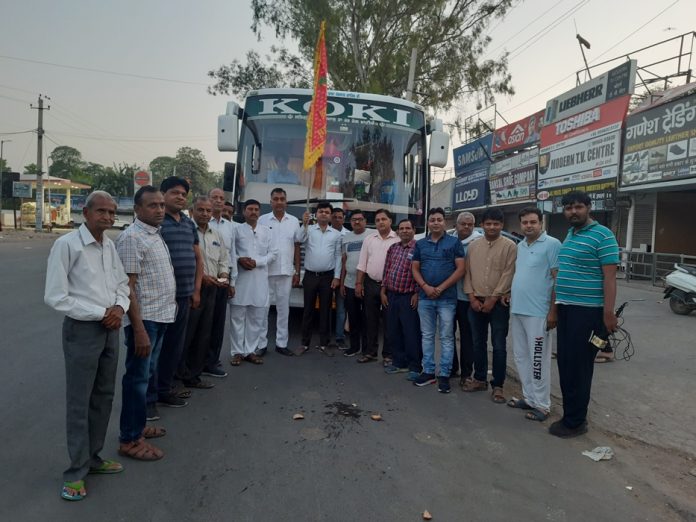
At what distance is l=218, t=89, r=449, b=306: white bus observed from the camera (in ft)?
22.9

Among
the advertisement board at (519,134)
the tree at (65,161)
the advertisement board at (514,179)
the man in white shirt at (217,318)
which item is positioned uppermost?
the tree at (65,161)

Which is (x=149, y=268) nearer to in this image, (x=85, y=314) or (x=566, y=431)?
(x=85, y=314)

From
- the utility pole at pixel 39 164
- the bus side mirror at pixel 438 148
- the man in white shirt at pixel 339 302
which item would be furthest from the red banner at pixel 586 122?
the utility pole at pixel 39 164

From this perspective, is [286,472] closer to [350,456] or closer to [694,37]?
[350,456]

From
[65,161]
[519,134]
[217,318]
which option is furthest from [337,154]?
[65,161]

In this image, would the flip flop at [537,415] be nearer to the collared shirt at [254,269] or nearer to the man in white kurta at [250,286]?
the man in white kurta at [250,286]

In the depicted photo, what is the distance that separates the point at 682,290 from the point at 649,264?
526cm

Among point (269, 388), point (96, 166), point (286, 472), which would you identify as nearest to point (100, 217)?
point (286, 472)

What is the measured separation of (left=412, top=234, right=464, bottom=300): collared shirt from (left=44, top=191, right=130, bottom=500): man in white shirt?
3113 millimetres

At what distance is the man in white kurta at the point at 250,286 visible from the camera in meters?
5.73

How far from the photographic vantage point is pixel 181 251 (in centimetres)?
408

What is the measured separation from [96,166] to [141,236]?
104579 millimetres

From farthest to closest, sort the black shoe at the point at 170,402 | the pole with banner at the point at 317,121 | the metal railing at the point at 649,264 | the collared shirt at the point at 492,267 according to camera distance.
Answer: the metal railing at the point at 649,264, the pole with banner at the point at 317,121, the collared shirt at the point at 492,267, the black shoe at the point at 170,402

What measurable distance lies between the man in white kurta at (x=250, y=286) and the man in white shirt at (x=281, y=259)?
0.13 metres
